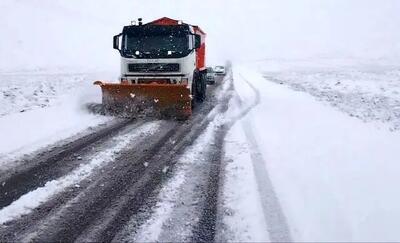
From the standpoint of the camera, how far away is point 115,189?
5539 mm

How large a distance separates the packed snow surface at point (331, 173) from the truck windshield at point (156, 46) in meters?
2.92

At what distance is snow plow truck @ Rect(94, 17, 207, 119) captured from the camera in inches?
447

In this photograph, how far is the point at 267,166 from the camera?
653cm

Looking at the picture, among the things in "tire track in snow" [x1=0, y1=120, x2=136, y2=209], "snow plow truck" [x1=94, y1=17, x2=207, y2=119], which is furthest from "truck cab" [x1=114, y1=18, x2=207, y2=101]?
"tire track in snow" [x1=0, y1=120, x2=136, y2=209]

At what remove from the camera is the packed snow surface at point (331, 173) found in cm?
438

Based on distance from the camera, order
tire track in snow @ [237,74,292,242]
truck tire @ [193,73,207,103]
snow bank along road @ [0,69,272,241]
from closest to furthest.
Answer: tire track in snow @ [237,74,292,242] < snow bank along road @ [0,69,272,241] < truck tire @ [193,73,207,103]

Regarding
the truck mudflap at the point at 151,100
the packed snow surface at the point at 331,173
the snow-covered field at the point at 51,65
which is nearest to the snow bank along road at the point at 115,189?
the packed snow surface at the point at 331,173

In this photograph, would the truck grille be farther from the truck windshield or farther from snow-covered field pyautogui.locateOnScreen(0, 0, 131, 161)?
snow-covered field pyautogui.locateOnScreen(0, 0, 131, 161)

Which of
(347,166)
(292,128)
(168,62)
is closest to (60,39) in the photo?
(168,62)

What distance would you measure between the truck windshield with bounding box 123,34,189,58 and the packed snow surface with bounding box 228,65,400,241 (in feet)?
9.58

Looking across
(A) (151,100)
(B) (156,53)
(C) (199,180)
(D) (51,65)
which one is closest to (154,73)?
(B) (156,53)

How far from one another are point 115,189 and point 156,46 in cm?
726

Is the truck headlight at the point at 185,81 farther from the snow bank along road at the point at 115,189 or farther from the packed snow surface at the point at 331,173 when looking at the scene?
the snow bank along road at the point at 115,189

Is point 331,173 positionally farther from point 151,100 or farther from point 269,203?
point 151,100
